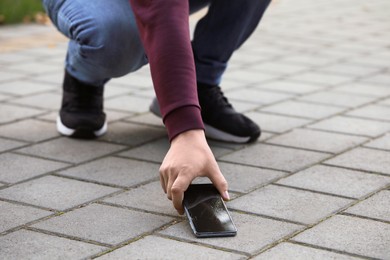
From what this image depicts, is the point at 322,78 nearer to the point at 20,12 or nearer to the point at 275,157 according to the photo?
the point at 275,157

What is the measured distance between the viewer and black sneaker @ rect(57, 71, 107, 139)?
3407 millimetres

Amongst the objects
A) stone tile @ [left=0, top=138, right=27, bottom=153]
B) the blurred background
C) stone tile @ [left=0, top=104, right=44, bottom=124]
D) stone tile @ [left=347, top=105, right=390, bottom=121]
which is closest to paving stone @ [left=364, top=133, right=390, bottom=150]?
stone tile @ [left=347, top=105, right=390, bottom=121]

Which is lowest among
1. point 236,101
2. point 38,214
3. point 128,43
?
point 236,101

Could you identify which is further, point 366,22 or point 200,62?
point 366,22

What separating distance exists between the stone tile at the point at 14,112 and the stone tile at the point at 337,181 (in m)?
1.41

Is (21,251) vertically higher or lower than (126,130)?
higher

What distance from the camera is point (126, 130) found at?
3.61 meters

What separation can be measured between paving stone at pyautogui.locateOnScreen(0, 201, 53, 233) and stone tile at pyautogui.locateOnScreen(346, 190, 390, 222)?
0.93 m

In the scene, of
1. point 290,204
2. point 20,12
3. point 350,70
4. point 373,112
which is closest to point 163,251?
point 290,204

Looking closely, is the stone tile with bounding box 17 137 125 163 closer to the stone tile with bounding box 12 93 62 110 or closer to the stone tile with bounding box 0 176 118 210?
the stone tile with bounding box 0 176 118 210

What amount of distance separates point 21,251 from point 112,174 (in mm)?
778

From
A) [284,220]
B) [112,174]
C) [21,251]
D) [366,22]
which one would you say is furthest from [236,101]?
[366,22]

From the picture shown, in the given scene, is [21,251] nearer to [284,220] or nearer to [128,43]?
[284,220]

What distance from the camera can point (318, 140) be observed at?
346 centimetres
